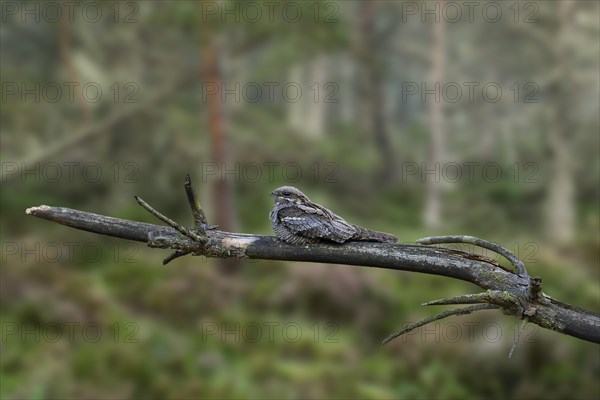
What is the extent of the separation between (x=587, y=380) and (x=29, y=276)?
6.78m

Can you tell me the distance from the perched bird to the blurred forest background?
16.5 feet

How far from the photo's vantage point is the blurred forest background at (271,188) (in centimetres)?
779

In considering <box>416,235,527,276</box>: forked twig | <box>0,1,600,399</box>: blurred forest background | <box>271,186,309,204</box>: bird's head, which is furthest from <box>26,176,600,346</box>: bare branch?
<box>0,1,600,399</box>: blurred forest background

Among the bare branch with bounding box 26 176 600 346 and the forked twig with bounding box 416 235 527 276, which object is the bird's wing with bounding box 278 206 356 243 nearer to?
A: the bare branch with bounding box 26 176 600 346

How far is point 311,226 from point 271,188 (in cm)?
1034

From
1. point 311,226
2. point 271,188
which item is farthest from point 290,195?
point 271,188

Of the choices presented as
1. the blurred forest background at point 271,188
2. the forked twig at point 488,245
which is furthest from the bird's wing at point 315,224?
the blurred forest background at point 271,188

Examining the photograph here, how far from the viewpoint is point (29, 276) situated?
8.47 m

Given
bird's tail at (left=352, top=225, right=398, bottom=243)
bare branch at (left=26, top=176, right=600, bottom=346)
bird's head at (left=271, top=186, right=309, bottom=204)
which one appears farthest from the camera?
bird's head at (left=271, top=186, right=309, bottom=204)

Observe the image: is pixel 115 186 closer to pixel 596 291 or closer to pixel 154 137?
pixel 154 137

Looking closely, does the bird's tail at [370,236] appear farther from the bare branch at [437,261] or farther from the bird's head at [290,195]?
the bird's head at [290,195]

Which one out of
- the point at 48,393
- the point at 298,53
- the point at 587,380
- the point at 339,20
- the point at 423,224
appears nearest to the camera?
the point at 48,393

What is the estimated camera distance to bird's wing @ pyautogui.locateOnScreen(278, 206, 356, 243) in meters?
2.24

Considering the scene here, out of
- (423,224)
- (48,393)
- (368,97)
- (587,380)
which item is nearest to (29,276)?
(48,393)
